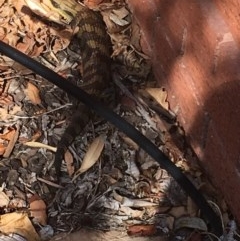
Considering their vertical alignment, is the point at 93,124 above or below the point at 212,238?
above

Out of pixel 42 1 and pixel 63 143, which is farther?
pixel 42 1

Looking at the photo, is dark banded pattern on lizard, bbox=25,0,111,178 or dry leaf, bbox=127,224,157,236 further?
dark banded pattern on lizard, bbox=25,0,111,178

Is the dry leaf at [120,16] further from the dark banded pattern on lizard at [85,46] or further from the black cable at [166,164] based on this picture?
the black cable at [166,164]

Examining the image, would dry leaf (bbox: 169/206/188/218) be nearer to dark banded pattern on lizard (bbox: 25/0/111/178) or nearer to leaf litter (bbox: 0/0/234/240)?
leaf litter (bbox: 0/0/234/240)

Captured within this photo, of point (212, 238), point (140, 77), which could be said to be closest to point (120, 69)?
point (140, 77)

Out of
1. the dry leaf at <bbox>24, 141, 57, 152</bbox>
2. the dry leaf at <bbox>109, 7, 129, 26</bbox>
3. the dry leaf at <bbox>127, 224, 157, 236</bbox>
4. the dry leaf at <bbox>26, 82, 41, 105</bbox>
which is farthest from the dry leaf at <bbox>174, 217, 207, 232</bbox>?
the dry leaf at <bbox>109, 7, 129, 26</bbox>

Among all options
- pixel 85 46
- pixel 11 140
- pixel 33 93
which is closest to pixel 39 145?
pixel 11 140

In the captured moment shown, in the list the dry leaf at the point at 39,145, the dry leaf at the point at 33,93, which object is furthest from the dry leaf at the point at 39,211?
the dry leaf at the point at 33,93

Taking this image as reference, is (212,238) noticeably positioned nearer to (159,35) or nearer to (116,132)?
(116,132)
